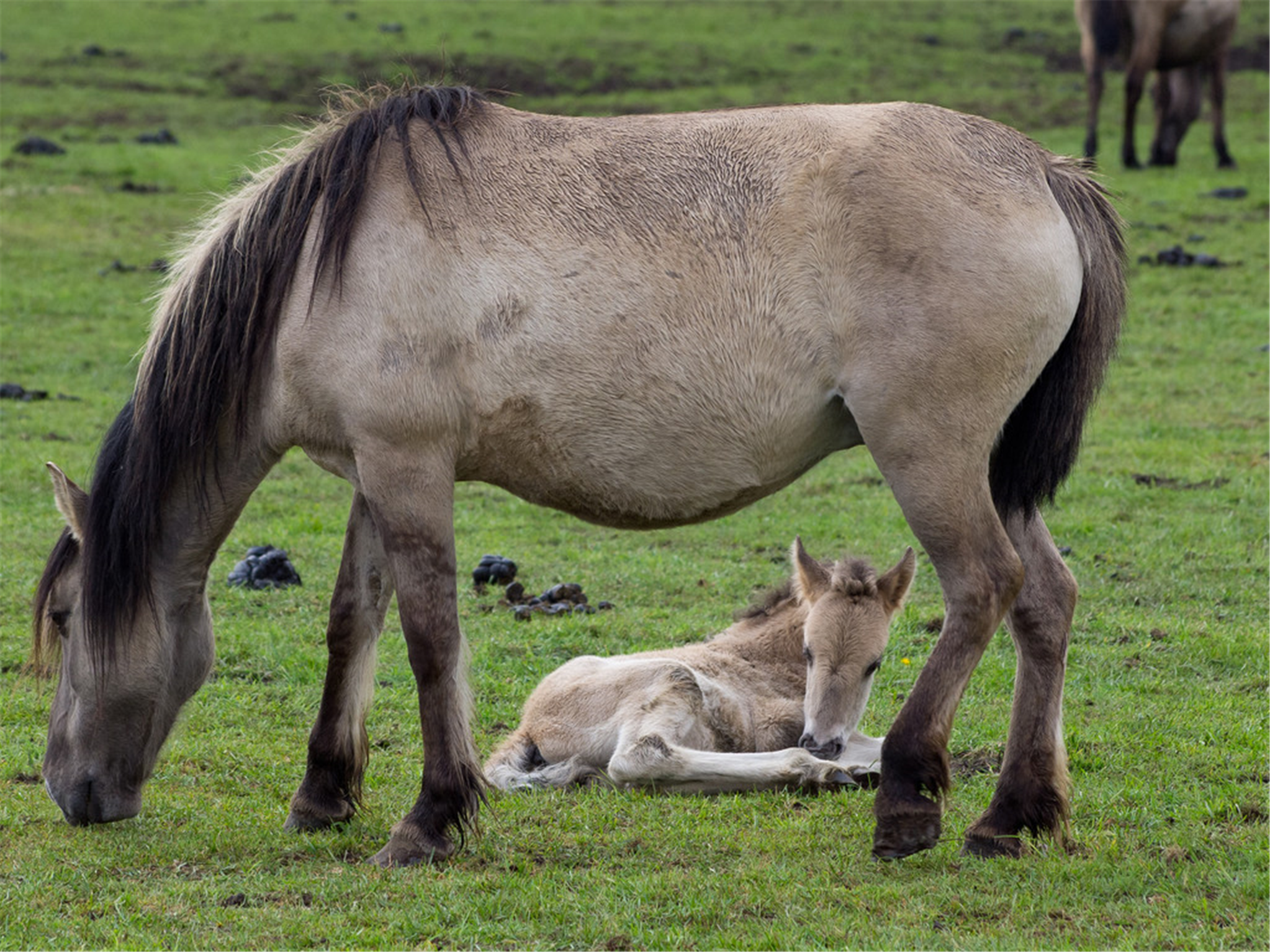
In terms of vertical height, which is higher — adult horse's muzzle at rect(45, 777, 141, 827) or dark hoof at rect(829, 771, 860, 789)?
adult horse's muzzle at rect(45, 777, 141, 827)

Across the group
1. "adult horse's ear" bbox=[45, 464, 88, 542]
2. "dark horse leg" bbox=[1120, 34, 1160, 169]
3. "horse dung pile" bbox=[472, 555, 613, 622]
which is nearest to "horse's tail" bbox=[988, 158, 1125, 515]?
"adult horse's ear" bbox=[45, 464, 88, 542]

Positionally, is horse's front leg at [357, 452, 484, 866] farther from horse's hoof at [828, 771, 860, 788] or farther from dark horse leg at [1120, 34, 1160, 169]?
dark horse leg at [1120, 34, 1160, 169]

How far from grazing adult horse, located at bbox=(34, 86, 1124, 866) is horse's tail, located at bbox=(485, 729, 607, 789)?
1079 millimetres

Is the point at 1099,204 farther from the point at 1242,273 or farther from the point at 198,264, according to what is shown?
the point at 1242,273

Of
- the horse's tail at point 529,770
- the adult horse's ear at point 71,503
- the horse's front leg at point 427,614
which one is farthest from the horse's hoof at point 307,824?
the adult horse's ear at point 71,503

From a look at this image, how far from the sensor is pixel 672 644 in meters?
8.06

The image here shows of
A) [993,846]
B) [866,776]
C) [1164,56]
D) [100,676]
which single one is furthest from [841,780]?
[1164,56]

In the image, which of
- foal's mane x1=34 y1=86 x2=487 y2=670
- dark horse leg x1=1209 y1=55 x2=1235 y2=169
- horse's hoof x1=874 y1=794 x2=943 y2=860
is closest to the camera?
horse's hoof x1=874 y1=794 x2=943 y2=860

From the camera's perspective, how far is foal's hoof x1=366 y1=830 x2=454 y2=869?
199 inches

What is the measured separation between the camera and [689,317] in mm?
5023

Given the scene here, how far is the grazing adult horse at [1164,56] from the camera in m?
22.0

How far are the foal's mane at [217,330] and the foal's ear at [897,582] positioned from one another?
105 inches

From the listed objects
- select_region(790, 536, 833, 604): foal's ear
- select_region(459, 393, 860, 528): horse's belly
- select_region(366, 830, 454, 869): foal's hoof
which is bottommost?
select_region(366, 830, 454, 869): foal's hoof

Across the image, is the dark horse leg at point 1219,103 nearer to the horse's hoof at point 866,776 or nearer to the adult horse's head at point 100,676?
the horse's hoof at point 866,776
